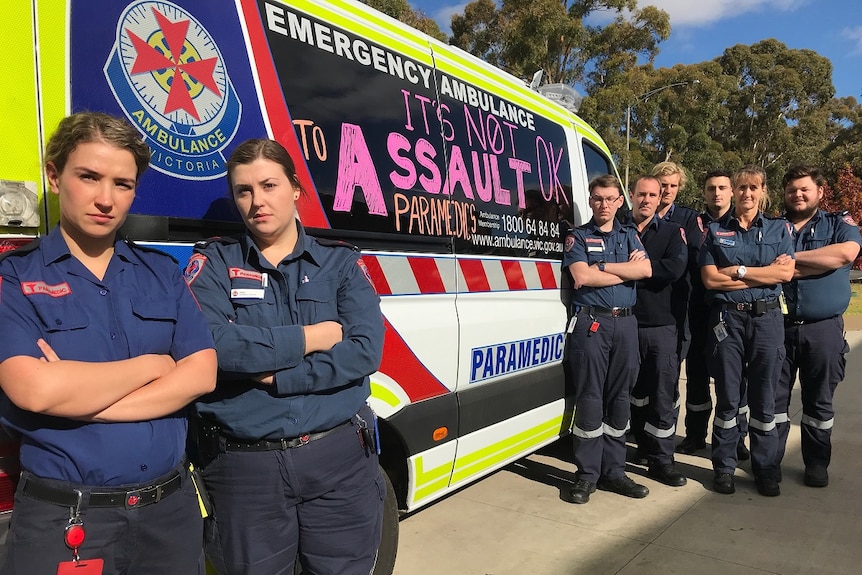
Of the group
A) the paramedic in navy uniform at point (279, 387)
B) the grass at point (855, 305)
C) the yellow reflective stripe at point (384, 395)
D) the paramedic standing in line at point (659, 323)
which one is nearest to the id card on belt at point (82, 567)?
the paramedic in navy uniform at point (279, 387)

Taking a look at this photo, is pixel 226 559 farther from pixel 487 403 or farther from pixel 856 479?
pixel 856 479

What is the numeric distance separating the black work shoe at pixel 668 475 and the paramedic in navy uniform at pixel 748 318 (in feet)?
0.66

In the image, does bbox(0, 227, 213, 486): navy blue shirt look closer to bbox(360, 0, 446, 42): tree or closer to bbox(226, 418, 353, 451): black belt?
bbox(226, 418, 353, 451): black belt

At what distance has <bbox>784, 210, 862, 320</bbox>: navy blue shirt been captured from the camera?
12.6 ft

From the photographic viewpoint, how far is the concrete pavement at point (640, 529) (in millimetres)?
2973

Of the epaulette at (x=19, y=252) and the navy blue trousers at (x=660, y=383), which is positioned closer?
the epaulette at (x=19, y=252)

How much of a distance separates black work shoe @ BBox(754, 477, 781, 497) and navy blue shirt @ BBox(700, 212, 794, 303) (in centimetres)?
109

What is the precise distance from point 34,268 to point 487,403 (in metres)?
2.08

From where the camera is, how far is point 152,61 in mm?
1792

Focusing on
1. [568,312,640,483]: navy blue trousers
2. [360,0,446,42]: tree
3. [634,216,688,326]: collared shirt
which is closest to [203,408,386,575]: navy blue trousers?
[568,312,640,483]: navy blue trousers

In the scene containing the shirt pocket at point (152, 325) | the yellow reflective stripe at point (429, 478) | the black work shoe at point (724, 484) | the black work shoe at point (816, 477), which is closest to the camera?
the shirt pocket at point (152, 325)

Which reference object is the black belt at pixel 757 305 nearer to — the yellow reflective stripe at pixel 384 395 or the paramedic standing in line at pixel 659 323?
the paramedic standing in line at pixel 659 323

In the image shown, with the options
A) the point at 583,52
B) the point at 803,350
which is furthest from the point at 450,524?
the point at 583,52

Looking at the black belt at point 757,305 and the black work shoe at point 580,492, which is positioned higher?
the black belt at point 757,305
